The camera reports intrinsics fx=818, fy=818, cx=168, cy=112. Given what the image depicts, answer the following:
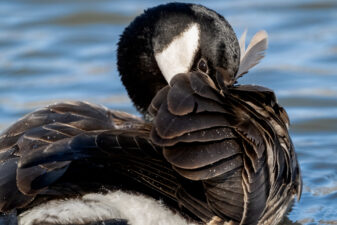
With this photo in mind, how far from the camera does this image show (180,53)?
20.3ft

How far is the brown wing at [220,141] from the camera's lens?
4.59m

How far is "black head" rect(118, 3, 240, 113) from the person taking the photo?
592 cm

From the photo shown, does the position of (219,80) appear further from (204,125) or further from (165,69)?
(165,69)

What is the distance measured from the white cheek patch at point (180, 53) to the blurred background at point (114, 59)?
1.66 m

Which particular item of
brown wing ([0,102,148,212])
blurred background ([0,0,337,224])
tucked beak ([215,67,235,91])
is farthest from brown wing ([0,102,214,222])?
blurred background ([0,0,337,224])

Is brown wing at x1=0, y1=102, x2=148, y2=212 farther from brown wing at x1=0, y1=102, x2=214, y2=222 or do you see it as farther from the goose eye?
the goose eye

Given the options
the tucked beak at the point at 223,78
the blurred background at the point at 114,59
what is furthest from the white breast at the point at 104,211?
the blurred background at the point at 114,59

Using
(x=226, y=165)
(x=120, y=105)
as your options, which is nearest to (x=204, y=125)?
(x=226, y=165)

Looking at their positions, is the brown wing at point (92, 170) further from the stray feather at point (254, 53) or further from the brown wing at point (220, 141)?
the stray feather at point (254, 53)

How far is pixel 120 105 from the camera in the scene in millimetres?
9164

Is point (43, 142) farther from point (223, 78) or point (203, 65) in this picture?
point (203, 65)

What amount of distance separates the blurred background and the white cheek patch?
5.45 feet

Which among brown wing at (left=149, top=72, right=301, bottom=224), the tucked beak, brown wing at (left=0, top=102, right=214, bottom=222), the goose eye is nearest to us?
brown wing at (left=149, top=72, right=301, bottom=224)

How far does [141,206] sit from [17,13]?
Answer: 24.2 feet
